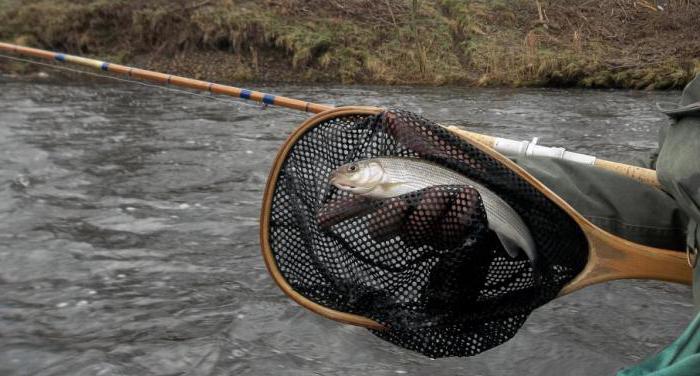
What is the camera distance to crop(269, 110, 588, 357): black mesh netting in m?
2.13

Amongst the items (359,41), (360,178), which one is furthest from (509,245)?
(359,41)

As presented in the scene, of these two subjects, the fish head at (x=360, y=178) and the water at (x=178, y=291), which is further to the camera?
the water at (x=178, y=291)

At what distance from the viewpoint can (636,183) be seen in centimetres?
254

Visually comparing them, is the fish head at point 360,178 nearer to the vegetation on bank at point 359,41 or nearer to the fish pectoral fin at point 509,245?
the fish pectoral fin at point 509,245

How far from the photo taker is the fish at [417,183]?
2094 millimetres

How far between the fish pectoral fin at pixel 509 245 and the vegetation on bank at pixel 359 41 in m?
12.1

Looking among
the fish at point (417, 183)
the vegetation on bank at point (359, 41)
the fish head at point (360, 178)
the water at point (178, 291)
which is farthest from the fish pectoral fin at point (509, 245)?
the vegetation on bank at point (359, 41)

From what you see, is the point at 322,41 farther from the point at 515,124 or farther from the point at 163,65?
the point at 515,124

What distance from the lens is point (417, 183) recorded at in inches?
83.6

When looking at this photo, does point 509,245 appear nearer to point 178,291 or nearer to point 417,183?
point 417,183

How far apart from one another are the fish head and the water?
3.15 ft

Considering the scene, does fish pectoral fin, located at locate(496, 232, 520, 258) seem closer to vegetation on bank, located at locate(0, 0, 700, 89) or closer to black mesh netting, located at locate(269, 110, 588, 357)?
black mesh netting, located at locate(269, 110, 588, 357)

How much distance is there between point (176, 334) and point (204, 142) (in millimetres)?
4294

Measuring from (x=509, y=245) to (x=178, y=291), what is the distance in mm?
1824
